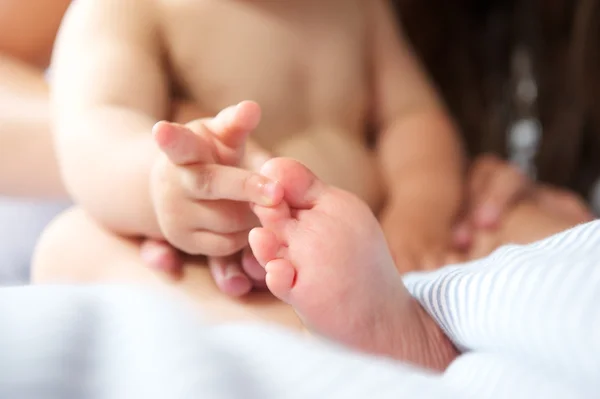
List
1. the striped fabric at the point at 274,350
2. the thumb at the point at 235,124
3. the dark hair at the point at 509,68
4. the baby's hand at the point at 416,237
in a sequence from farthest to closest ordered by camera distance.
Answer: the dark hair at the point at 509,68, the baby's hand at the point at 416,237, the thumb at the point at 235,124, the striped fabric at the point at 274,350

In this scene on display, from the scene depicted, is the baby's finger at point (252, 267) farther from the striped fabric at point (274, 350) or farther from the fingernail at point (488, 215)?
the fingernail at point (488, 215)

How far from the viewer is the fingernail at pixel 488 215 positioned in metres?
0.55

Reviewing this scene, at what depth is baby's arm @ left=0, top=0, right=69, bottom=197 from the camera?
47 cm

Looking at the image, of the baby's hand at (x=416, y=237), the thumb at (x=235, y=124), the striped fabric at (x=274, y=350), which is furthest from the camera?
the baby's hand at (x=416, y=237)

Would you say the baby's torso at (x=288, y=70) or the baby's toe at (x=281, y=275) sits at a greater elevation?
the baby's torso at (x=288, y=70)

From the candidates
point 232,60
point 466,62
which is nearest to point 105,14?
point 232,60

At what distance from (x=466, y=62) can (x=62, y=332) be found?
0.66 meters

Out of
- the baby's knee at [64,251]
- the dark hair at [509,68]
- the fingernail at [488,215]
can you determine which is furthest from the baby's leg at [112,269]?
the dark hair at [509,68]

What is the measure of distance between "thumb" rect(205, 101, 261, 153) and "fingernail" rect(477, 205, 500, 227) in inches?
10.8

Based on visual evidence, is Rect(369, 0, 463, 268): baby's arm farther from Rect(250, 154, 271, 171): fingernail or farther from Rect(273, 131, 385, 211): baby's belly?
Rect(250, 154, 271, 171): fingernail

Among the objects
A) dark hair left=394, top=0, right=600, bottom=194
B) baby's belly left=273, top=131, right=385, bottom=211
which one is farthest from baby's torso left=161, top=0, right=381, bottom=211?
dark hair left=394, top=0, right=600, bottom=194

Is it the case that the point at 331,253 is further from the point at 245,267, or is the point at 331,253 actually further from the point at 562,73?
the point at 562,73

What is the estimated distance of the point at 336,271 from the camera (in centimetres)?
31

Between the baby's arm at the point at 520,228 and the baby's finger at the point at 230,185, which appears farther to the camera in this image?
the baby's arm at the point at 520,228
